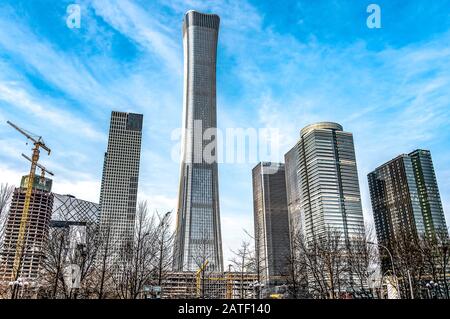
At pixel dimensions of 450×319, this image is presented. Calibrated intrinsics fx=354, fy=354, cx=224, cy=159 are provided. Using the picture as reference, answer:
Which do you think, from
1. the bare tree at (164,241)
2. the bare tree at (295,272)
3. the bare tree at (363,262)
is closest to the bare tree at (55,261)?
the bare tree at (164,241)

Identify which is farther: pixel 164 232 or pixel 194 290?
pixel 194 290

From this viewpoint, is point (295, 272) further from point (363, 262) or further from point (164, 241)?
point (164, 241)

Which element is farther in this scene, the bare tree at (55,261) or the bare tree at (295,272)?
the bare tree at (295,272)

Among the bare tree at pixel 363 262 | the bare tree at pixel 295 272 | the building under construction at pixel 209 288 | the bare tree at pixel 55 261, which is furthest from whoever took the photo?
the building under construction at pixel 209 288

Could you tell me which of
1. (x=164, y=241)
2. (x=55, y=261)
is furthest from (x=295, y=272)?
(x=55, y=261)

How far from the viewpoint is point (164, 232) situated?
37.4m

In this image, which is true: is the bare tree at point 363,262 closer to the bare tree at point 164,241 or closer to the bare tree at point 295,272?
the bare tree at point 295,272

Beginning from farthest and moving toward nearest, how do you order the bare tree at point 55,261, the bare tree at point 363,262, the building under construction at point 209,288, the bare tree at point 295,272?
the building under construction at point 209,288 → the bare tree at point 363,262 → the bare tree at point 295,272 → the bare tree at point 55,261

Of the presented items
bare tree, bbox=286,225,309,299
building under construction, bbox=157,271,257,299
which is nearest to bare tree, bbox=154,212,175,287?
building under construction, bbox=157,271,257,299

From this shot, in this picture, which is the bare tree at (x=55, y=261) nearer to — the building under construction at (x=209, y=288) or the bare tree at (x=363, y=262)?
the building under construction at (x=209, y=288)

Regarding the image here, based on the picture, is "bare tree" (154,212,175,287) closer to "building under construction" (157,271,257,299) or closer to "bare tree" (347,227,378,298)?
"building under construction" (157,271,257,299)
